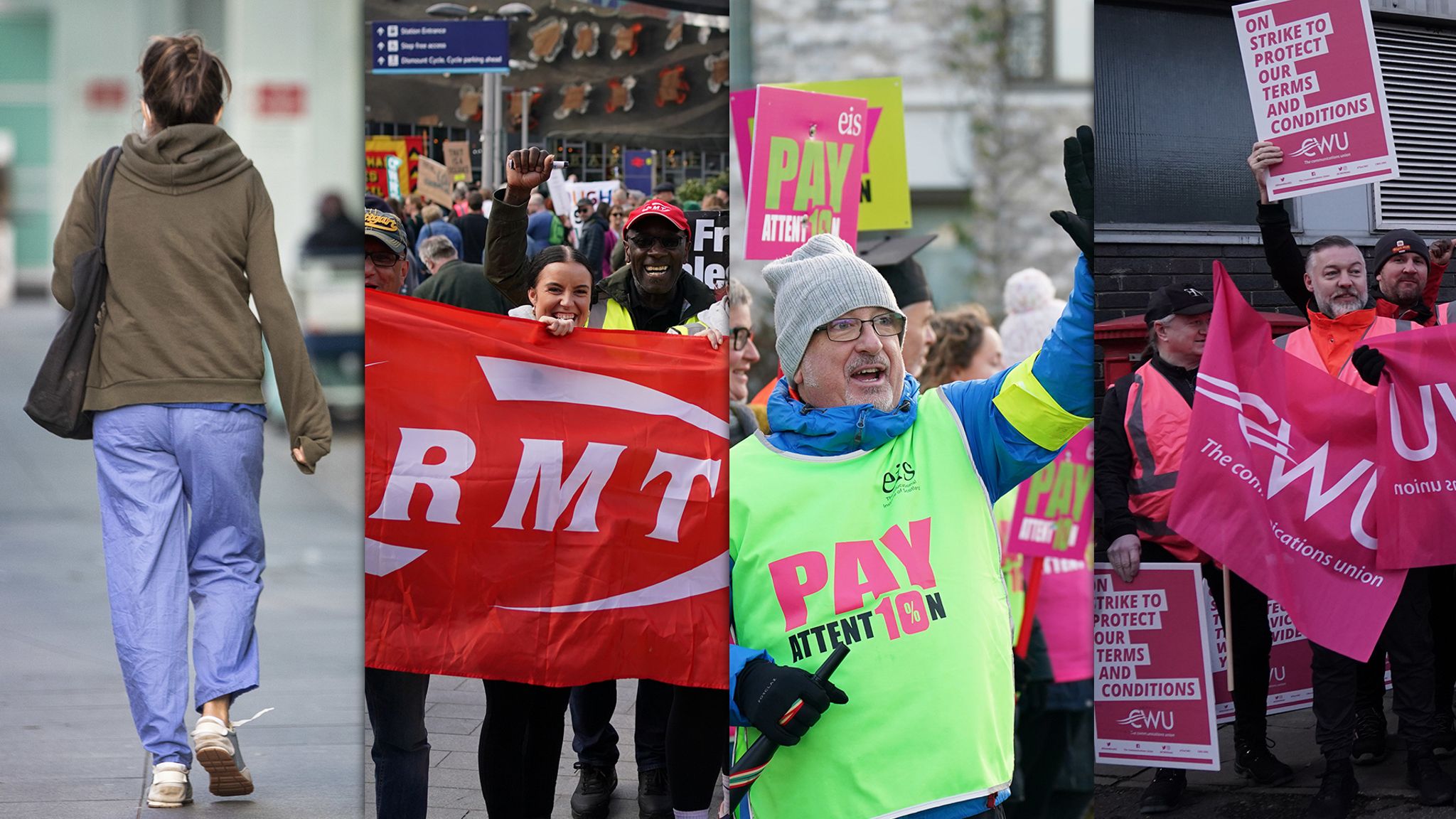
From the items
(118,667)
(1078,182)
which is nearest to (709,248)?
(1078,182)

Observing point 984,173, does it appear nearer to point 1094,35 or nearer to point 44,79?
point 1094,35

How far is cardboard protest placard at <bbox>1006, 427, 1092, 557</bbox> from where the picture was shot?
116 inches

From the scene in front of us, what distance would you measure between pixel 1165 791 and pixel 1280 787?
8.6 inches

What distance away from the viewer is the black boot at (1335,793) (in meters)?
2.96

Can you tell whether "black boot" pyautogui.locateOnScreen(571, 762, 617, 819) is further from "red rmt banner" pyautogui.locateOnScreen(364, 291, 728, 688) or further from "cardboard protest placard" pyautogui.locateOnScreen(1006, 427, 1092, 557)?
"cardboard protest placard" pyautogui.locateOnScreen(1006, 427, 1092, 557)

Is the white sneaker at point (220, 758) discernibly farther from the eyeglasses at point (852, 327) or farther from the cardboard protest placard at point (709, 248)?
the eyeglasses at point (852, 327)

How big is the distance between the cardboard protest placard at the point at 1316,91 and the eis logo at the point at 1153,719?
1037mm

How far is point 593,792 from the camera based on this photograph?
9.82 ft

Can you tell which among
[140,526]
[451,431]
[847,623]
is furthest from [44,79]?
[847,623]

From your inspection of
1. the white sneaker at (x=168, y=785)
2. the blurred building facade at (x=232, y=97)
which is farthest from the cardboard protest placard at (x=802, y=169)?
the blurred building facade at (x=232, y=97)

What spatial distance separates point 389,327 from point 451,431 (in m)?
0.23

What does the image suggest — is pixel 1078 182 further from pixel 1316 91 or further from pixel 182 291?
pixel 182 291

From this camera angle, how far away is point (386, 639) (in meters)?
2.97

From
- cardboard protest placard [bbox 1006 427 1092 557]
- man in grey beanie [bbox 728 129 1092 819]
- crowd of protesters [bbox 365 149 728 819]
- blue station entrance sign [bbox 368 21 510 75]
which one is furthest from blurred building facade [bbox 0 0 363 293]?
man in grey beanie [bbox 728 129 1092 819]
